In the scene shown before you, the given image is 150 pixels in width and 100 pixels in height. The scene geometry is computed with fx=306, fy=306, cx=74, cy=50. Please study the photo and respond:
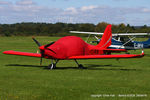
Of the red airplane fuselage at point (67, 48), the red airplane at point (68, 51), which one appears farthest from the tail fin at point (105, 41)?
the red airplane fuselage at point (67, 48)

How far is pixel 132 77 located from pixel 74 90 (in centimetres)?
428

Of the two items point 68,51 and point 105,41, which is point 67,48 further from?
point 105,41

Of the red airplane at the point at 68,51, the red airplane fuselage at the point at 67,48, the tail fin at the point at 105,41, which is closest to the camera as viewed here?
the red airplane at the point at 68,51

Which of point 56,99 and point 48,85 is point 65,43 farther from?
point 56,99

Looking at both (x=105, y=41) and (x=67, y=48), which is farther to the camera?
(x=105, y=41)

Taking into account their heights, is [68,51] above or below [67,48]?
below

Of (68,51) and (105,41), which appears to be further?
(105,41)

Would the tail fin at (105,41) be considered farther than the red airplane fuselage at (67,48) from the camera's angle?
Yes

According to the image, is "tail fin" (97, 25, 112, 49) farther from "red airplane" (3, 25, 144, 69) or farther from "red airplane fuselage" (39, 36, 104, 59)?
"red airplane fuselage" (39, 36, 104, 59)

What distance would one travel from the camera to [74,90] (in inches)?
406

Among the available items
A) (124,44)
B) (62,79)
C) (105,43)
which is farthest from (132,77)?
(124,44)

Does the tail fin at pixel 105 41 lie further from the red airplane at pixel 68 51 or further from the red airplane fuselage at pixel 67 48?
the red airplane fuselage at pixel 67 48

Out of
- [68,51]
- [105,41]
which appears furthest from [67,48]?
[105,41]

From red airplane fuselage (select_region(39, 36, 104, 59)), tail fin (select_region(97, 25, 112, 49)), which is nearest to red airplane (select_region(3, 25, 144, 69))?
red airplane fuselage (select_region(39, 36, 104, 59))
